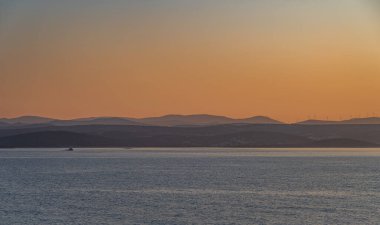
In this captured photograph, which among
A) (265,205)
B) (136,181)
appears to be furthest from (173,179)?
(265,205)

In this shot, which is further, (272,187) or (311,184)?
(311,184)

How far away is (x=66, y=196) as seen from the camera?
65.9 meters

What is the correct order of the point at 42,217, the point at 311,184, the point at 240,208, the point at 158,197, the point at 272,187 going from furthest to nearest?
the point at 311,184 < the point at 272,187 < the point at 158,197 < the point at 240,208 < the point at 42,217

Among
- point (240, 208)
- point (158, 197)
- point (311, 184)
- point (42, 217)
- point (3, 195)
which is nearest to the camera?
point (42, 217)

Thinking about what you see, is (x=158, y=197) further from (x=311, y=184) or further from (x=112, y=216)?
(x=311, y=184)

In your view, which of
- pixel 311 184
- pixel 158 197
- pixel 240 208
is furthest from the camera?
pixel 311 184

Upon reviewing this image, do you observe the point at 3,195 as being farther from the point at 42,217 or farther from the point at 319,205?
the point at 319,205

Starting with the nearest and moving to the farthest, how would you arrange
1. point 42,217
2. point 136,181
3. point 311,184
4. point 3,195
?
point 42,217, point 3,195, point 311,184, point 136,181

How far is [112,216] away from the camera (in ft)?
167

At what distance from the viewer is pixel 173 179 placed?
8806cm

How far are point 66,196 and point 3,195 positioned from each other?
6.16 meters

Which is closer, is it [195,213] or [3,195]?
[195,213]

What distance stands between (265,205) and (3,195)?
81.7 ft

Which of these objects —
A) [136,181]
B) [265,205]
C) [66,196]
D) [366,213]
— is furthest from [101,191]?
[366,213]
